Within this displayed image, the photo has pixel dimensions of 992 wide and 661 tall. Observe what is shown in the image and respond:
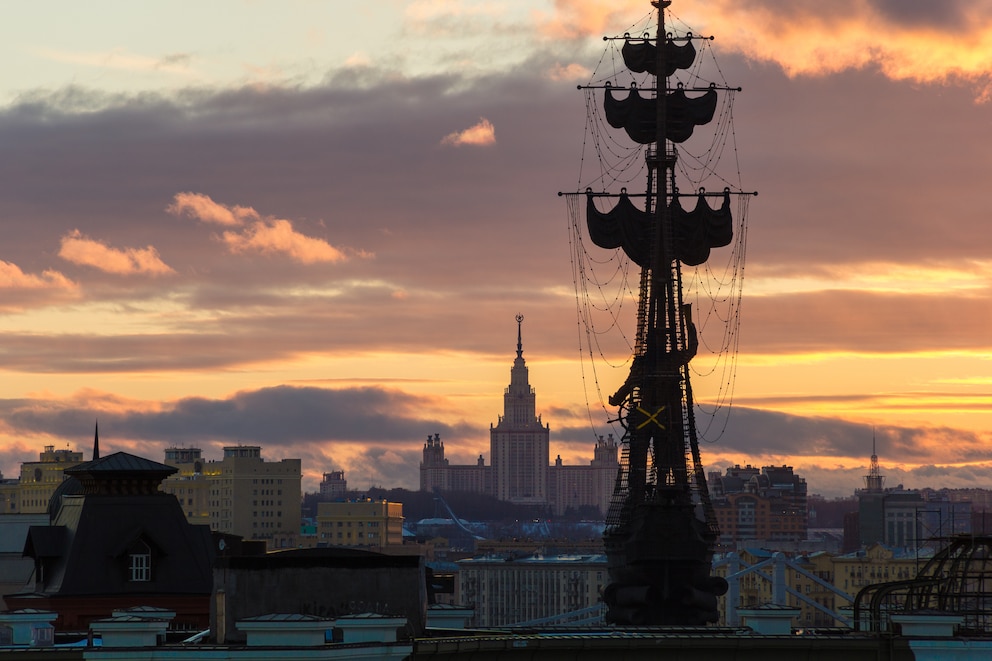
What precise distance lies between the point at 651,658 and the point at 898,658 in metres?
5.08

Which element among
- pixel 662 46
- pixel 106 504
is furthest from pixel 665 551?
pixel 106 504

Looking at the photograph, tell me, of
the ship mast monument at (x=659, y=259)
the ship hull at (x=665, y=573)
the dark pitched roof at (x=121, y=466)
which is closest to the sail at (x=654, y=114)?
the ship mast monument at (x=659, y=259)

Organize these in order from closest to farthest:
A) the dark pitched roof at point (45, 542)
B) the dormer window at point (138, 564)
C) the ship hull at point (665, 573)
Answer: the dormer window at point (138, 564) < the dark pitched roof at point (45, 542) < the ship hull at point (665, 573)

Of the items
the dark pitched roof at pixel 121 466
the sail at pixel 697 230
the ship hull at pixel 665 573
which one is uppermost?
the sail at pixel 697 230

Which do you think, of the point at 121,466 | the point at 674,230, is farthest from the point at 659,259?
the point at 121,466

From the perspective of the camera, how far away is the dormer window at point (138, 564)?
70.1 metres

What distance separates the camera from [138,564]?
70.2 meters

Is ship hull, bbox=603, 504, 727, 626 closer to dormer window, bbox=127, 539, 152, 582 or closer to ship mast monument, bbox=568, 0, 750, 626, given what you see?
ship mast monument, bbox=568, 0, 750, 626

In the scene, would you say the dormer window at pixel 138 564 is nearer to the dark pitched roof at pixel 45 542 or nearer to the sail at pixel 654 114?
the dark pitched roof at pixel 45 542

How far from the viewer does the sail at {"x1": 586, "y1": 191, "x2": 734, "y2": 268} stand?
111 metres

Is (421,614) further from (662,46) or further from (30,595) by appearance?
(662,46)

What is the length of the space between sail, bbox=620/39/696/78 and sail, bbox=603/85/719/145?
1077mm

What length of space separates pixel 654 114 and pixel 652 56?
262cm

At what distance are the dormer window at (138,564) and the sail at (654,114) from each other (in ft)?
152
